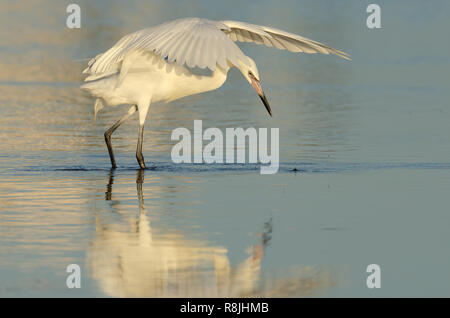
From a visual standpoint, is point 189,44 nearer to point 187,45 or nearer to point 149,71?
point 187,45

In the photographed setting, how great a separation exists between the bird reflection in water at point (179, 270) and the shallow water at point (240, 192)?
2 centimetres

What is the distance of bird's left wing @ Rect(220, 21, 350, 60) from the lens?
13.6 m

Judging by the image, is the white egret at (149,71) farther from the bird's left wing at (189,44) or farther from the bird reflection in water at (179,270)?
the bird reflection in water at (179,270)

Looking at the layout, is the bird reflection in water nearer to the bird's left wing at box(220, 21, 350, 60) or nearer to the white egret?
the white egret

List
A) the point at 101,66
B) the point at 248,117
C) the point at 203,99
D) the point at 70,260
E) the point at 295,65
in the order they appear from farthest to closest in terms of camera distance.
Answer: the point at 295,65 → the point at 203,99 → the point at 248,117 → the point at 101,66 → the point at 70,260

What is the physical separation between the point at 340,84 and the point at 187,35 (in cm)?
1119

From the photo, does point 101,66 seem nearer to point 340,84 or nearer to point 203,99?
point 203,99

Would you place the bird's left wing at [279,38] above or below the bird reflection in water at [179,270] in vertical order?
above

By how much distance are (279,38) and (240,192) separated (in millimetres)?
3676

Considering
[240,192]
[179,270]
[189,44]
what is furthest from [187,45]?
[179,270]

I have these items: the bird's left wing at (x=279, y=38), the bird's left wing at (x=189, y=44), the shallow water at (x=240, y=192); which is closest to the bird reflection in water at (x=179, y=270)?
the shallow water at (x=240, y=192)

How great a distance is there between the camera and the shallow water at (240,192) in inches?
310

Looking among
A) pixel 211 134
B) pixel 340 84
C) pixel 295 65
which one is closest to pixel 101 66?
pixel 211 134

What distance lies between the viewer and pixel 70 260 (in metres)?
8.20
